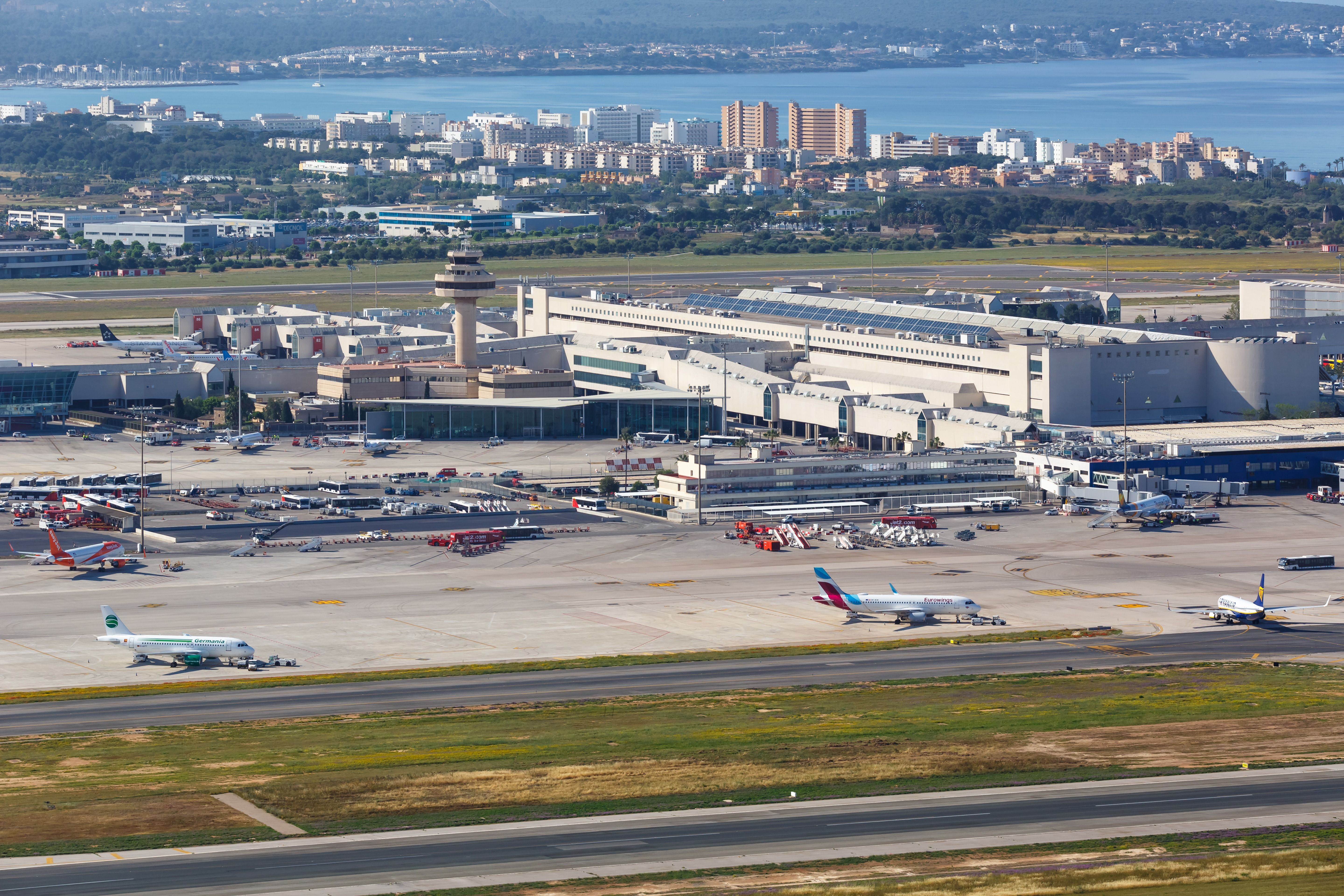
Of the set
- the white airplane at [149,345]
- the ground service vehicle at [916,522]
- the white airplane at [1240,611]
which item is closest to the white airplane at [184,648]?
the white airplane at [1240,611]

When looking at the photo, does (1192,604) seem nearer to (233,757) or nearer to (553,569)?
(553,569)

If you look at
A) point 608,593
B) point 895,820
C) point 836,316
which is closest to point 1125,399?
point 836,316

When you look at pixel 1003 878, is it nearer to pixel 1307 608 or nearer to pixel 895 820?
pixel 895 820

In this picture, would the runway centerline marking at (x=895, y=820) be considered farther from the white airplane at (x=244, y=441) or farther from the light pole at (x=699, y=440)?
the white airplane at (x=244, y=441)

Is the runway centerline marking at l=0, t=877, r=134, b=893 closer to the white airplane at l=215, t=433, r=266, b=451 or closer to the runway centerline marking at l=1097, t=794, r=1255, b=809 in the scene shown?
the runway centerline marking at l=1097, t=794, r=1255, b=809

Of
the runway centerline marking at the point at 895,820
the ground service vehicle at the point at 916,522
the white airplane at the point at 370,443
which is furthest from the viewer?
the white airplane at the point at 370,443

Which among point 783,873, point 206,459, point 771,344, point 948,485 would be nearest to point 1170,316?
point 771,344
